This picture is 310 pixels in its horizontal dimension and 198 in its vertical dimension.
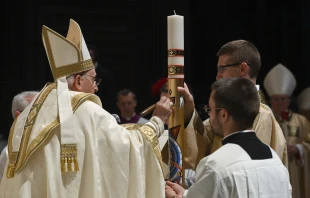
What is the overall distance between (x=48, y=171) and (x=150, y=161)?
679 mm

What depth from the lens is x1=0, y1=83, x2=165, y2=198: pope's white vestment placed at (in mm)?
5316

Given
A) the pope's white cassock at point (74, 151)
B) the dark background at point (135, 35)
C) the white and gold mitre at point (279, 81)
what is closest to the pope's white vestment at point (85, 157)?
the pope's white cassock at point (74, 151)

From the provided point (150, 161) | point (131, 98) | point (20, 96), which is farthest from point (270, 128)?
point (131, 98)

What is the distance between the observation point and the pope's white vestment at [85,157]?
5.32 meters

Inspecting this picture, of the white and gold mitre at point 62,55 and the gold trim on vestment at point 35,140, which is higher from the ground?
the white and gold mitre at point 62,55

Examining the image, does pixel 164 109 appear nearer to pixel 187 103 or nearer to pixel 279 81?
pixel 187 103

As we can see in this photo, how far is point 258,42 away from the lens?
9.89 meters

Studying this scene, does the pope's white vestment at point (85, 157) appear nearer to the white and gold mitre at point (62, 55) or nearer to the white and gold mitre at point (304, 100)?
the white and gold mitre at point (62, 55)

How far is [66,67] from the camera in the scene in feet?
18.2

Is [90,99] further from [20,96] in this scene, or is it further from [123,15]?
[123,15]

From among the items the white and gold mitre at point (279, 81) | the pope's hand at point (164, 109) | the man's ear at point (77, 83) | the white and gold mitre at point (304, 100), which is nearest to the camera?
the pope's hand at point (164, 109)

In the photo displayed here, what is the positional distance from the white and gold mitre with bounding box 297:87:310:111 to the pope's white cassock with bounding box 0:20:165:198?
4457mm

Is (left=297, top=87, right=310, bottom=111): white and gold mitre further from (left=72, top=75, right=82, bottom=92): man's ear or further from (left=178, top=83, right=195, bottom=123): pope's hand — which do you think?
(left=72, top=75, right=82, bottom=92): man's ear

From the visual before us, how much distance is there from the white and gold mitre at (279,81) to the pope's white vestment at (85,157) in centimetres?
388
